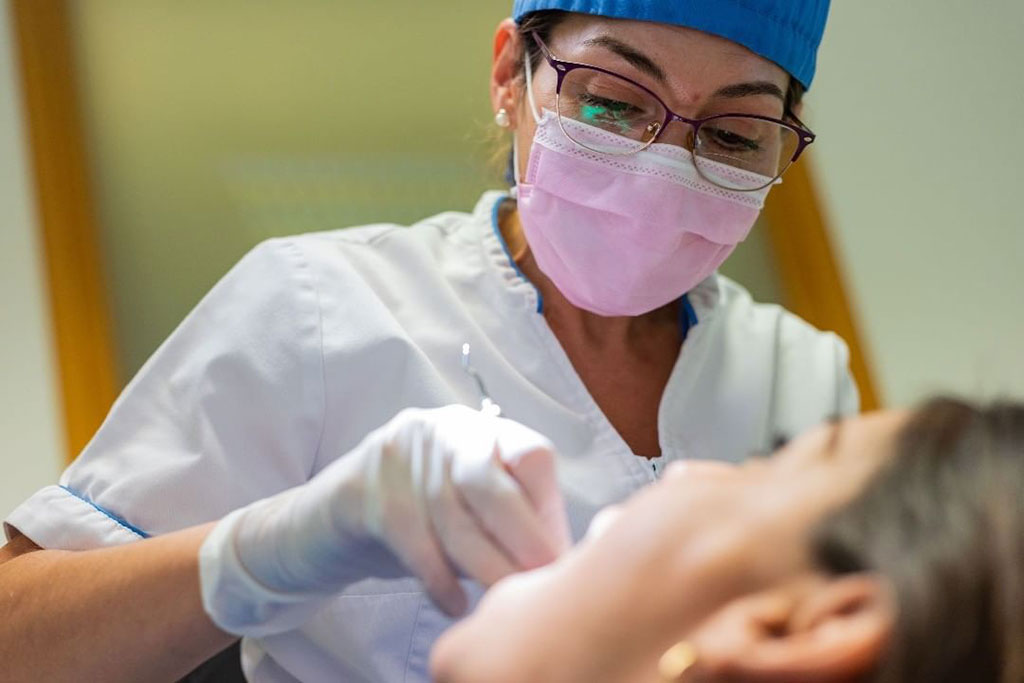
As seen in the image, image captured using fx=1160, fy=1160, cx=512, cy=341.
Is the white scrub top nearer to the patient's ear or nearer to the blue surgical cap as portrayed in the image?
the blue surgical cap

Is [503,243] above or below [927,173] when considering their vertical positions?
above

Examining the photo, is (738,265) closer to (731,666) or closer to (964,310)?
(964,310)

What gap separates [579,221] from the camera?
1355 mm

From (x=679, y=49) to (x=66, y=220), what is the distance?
4.14 ft

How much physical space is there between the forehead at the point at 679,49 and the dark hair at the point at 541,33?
5cm

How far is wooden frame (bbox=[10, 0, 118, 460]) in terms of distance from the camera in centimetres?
203

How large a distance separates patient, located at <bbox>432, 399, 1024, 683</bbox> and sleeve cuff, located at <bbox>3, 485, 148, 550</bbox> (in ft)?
1.80

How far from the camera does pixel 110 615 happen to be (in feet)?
3.64

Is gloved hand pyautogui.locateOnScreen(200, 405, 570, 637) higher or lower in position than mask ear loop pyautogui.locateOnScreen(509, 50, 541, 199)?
lower

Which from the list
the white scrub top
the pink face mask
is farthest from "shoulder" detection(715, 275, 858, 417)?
the pink face mask

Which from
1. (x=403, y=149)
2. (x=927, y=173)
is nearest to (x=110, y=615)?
(x=403, y=149)

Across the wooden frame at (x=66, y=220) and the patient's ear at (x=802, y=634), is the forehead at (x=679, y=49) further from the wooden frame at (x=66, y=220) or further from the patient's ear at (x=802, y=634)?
the wooden frame at (x=66, y=220)

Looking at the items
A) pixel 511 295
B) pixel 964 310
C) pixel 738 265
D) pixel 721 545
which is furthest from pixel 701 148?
pixel 964 310

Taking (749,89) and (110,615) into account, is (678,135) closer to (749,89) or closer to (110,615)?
(749,89)
